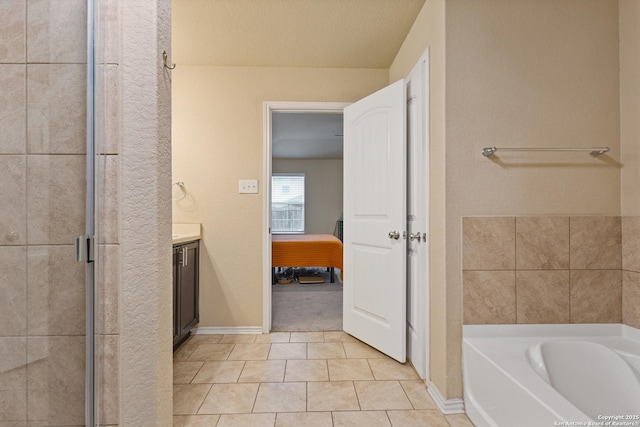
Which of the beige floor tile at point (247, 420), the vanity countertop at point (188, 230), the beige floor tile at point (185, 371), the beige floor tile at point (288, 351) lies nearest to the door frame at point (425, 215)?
the beige floor tile at point (288, 351)

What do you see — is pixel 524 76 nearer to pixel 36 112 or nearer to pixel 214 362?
pixel 36 112

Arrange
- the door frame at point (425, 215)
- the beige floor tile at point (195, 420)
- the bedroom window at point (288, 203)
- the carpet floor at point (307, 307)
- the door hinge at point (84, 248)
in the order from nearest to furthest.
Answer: the door hinge at point (84, 248) < the beige floor tile at point (195, 420) < the door frame at point (425, 215) < the carpet floor at point (307, 307) < the bedroom window at point (288, 203)

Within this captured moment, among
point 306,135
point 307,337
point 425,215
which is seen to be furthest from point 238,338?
point 306,135

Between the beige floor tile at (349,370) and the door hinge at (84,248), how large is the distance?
5.32ft

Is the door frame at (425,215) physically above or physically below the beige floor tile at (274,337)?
above

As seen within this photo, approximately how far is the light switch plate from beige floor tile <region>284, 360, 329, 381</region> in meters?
1.42

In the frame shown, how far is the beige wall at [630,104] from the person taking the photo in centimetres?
168

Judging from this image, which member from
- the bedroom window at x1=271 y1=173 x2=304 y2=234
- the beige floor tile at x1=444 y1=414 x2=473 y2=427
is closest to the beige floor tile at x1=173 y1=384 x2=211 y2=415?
the beige floor tile at x1=444 y1=414 x2=473 y2=427

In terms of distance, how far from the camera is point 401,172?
2.29 meters

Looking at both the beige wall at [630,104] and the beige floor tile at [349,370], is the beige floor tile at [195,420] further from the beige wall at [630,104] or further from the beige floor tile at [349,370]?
the beige wall at [630,104]

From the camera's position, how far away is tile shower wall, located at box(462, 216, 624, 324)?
5.68 ft

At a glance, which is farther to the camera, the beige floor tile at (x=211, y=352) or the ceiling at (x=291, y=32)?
the beige floor tile at (x=211, y=352)

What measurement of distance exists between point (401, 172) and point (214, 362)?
6.14ft

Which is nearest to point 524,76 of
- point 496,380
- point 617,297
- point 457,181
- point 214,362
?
point 457,181
